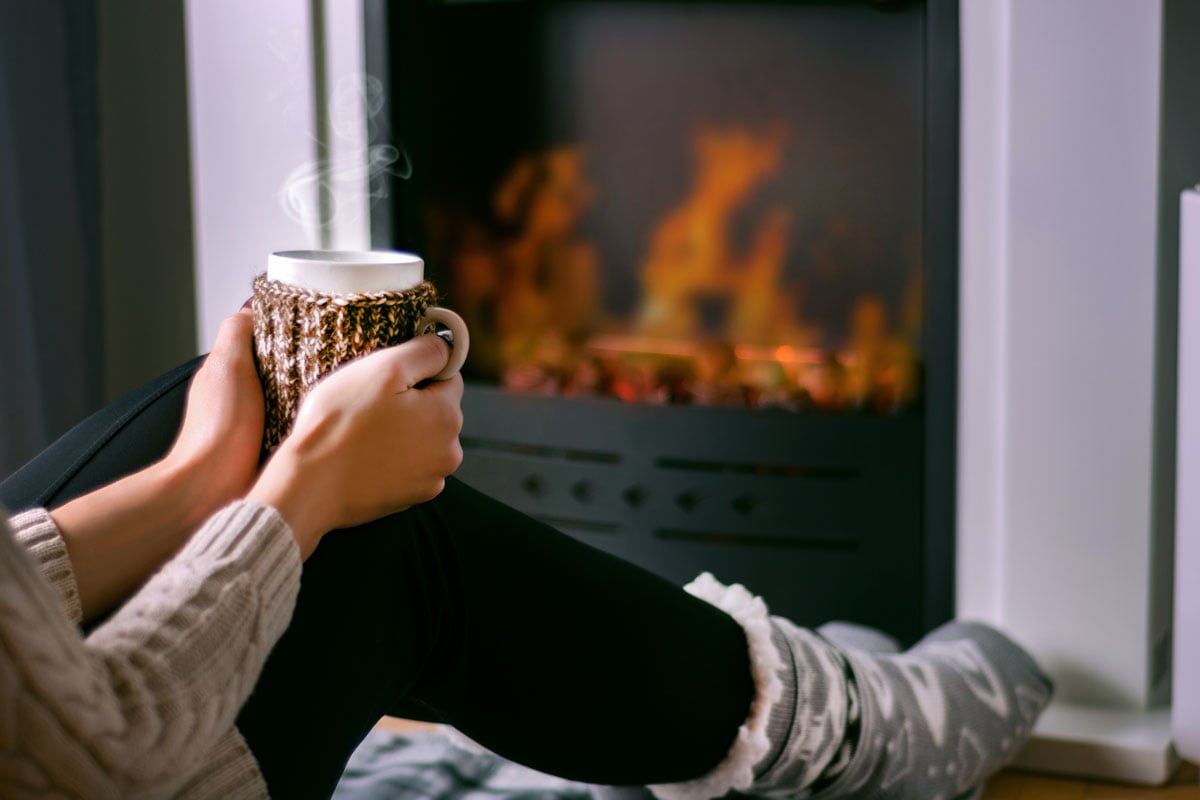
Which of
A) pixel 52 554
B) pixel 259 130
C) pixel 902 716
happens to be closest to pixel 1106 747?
pixel 902 716

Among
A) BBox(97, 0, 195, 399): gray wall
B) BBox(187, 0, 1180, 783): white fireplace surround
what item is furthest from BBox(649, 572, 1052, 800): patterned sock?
BBox(97, 0, 195, 399): gray wall

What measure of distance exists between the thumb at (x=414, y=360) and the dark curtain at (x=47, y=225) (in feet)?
4.16

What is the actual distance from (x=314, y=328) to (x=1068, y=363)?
93 cm

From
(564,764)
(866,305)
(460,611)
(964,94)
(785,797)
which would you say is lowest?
(785,797)

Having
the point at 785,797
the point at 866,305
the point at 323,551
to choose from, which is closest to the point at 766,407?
the point at 866,305

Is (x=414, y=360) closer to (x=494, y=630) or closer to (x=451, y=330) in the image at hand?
(x=451, y=330)

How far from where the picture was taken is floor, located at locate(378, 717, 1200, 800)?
1338mm

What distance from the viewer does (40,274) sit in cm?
191

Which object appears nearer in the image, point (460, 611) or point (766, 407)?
point (460, 611)

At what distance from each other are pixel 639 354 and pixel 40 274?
3.01 feet

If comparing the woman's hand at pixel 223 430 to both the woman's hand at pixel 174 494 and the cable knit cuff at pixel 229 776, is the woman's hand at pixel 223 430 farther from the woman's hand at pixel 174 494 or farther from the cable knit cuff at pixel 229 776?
the cable knit cuff at pixel 229 776

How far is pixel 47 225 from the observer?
191 cm

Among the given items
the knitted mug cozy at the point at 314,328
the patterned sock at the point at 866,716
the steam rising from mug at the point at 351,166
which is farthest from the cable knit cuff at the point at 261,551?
the steam rising from mug at the point at 351,166

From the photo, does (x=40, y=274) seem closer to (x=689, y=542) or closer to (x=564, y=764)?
(x=689, y=542)
